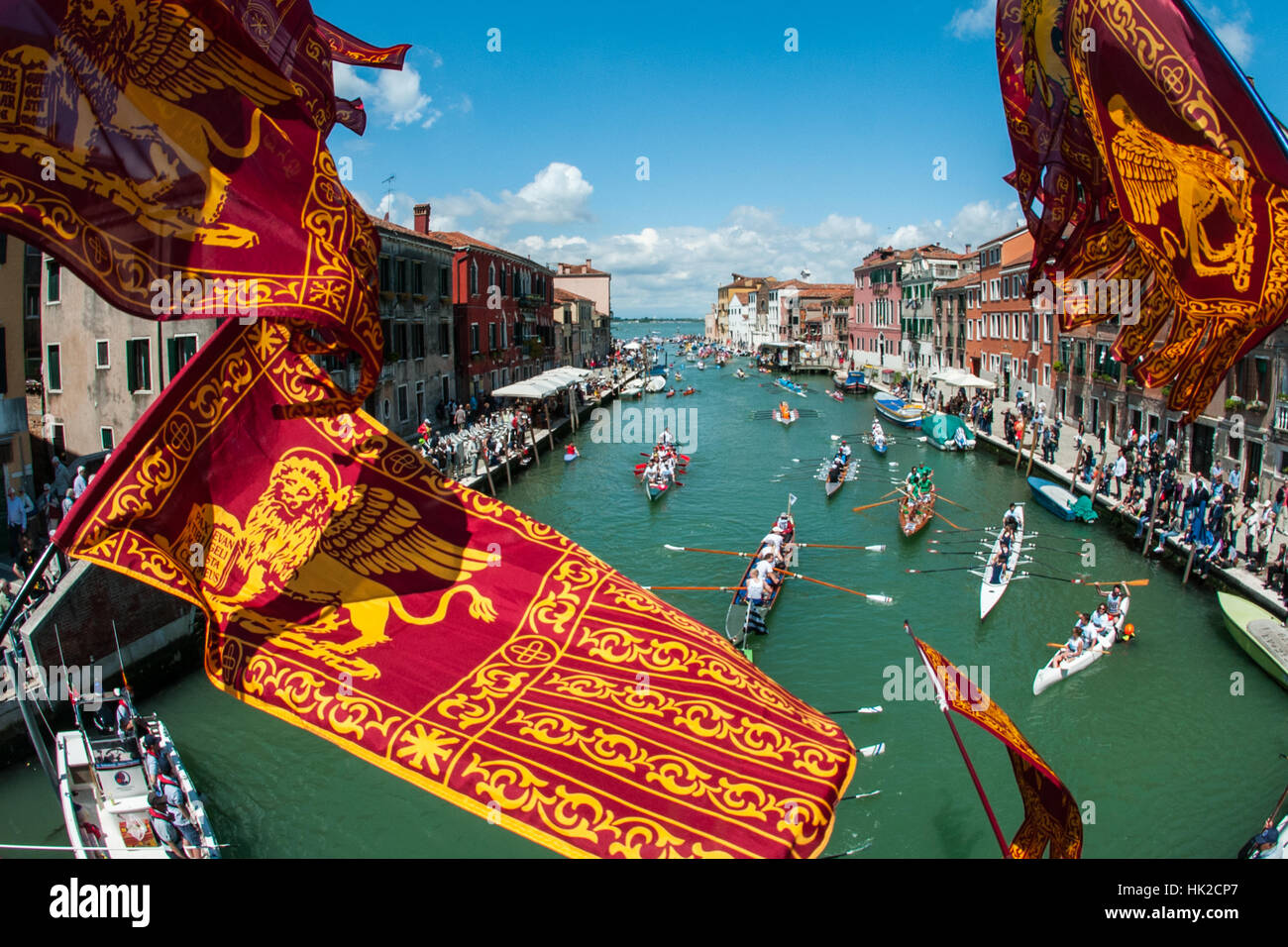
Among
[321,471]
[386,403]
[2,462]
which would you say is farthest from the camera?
[386,403]

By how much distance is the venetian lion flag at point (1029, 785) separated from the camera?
345 centimetres

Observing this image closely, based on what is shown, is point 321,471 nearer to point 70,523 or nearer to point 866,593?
point 70,523

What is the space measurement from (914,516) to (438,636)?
73.3ft

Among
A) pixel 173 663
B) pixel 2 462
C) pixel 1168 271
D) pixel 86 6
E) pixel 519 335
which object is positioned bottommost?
pixel 173 663

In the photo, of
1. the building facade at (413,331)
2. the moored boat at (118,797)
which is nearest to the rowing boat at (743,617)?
the moored boat at (118,797)

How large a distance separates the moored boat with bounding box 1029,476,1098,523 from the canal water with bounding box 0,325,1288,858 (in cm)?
55

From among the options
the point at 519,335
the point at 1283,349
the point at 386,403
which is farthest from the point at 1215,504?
the point at 519,335

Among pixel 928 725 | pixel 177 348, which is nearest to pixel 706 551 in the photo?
pixel 928 725

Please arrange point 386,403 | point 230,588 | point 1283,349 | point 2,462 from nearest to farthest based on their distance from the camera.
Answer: point 230,588 < point 2,462 < point 1283,349 < point 386,403

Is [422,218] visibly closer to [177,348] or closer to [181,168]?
[177,348]

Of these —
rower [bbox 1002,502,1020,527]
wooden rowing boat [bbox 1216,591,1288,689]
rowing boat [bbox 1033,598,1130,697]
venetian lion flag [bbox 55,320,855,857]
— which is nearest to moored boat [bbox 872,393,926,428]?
rower [bbox 1002,502,1020,527]

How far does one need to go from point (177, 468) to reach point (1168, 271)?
4142mm

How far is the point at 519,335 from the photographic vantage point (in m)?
48.0

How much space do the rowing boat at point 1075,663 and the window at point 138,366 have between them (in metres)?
19.9
